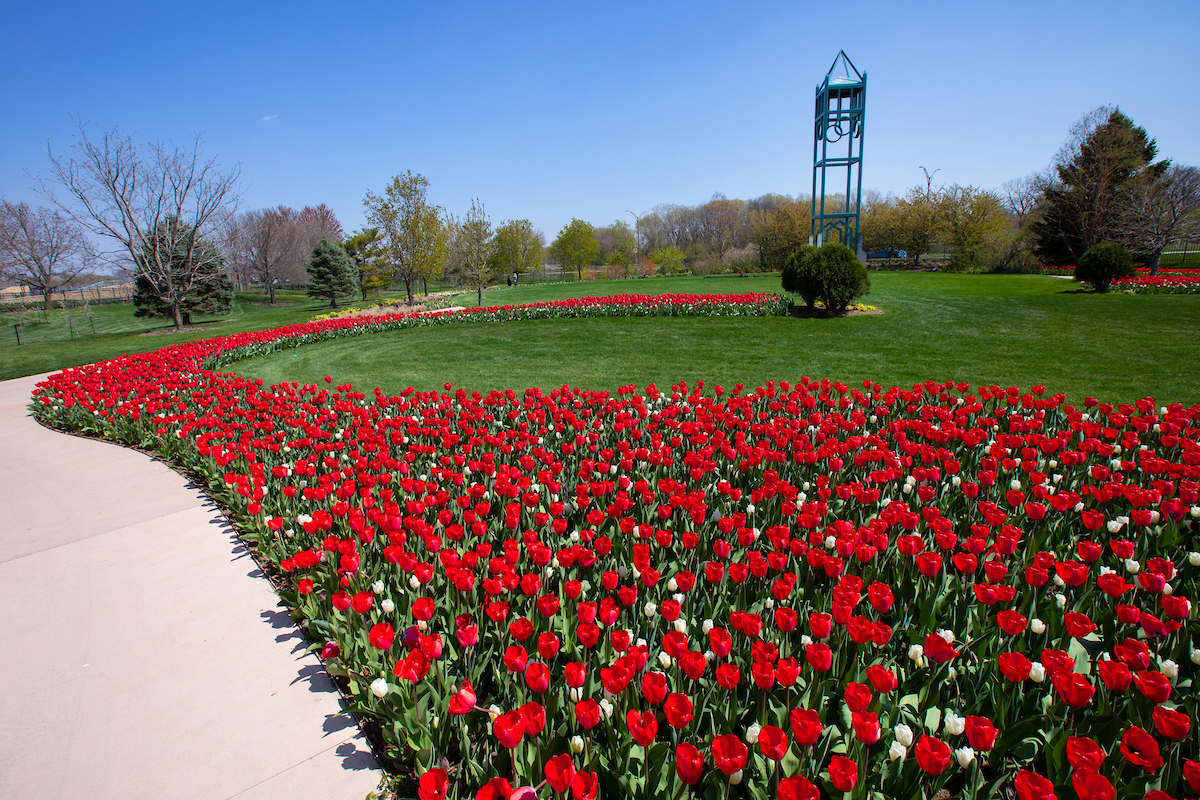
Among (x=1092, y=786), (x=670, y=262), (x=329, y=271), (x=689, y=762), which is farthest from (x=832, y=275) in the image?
(x=670, y=262)

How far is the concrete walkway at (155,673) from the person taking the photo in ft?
6.82

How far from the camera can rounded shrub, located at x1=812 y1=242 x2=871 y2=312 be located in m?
13.4

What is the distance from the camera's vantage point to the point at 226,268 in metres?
25.1

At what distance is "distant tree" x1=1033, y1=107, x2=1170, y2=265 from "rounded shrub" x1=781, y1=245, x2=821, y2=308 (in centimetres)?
2447

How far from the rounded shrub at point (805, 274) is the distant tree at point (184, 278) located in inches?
765

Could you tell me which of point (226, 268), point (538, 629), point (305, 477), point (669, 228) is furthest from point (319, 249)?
point (669, 228)

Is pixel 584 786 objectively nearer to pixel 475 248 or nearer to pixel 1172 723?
pixel 1172 723

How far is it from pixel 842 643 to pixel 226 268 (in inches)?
1166

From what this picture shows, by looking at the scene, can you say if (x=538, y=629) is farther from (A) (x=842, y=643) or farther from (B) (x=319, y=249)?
(B) (x=319, y=249)

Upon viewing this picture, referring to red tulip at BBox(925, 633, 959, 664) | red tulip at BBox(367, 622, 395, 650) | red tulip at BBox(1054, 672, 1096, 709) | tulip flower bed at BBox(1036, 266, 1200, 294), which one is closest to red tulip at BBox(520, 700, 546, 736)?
red tulip at BBox(367, 622, 395, 650)

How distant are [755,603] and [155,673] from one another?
2732 mm

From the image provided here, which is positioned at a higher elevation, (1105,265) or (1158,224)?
(1158,224)

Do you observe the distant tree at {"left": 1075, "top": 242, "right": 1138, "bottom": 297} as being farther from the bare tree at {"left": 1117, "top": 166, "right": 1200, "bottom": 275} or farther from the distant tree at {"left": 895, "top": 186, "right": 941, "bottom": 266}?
the distant tree at {"left": 895, "top": 186, "right": 941, "bottom": 266}

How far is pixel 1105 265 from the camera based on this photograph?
53.0 feet
